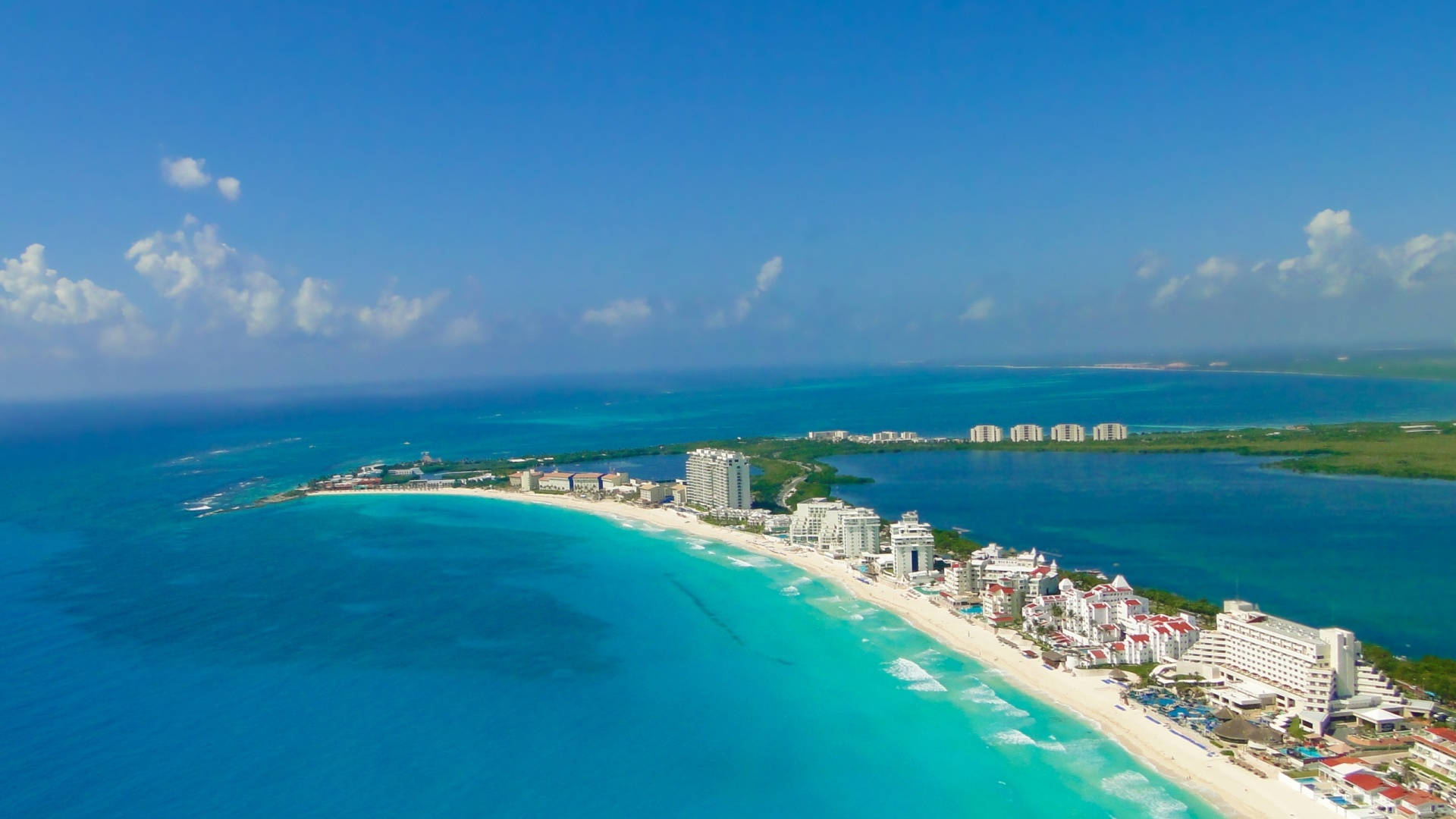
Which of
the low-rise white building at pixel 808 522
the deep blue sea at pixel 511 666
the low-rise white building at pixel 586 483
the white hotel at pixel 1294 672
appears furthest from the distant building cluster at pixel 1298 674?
the low-rise white building at pixel 586 483

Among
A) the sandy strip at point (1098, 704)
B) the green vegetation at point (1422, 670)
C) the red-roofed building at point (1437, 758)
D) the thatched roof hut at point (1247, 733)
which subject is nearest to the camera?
the red-roofed building at point (1437, 758)

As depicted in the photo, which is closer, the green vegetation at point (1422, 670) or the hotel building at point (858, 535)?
the green vegetation at point (1422, 670)

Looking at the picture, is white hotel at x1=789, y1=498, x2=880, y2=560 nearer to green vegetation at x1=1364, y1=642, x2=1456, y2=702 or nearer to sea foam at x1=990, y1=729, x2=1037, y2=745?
sea foam at x1=990, y1=729, x2=1037, y2=745

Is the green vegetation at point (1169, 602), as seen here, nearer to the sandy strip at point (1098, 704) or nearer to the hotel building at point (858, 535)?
the sandy strip at point (1098, 704)

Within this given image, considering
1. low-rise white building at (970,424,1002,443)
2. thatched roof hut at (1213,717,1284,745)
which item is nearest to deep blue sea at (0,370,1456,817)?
thatched roof hut at (1213,717,1284,745)

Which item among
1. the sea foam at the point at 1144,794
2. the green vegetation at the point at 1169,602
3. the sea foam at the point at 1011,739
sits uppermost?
the green vegetation at the point at 1169,602

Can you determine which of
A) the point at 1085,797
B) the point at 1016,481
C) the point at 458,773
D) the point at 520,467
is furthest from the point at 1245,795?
the point at 520,467

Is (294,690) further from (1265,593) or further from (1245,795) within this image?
(1265,593)

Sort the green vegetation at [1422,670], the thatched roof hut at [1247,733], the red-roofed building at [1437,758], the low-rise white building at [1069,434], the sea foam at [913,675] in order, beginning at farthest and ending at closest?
the low-rise white building at [1069,434] → the sea foam at [913,675] → the green vegetation at [1422,670] → the thatched roof hut at [1247,733] → the red-roofed building at [1437,758]

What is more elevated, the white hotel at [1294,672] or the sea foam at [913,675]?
the white hotel at [1294,672]
